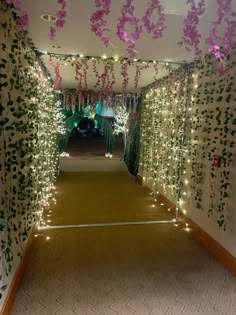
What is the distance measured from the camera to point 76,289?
2.50 metres

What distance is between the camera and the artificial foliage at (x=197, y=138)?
9.89 ft

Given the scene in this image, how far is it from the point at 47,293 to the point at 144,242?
4.72 feet

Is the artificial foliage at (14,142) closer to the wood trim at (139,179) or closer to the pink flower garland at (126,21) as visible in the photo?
the pink flower garland at (126,21)

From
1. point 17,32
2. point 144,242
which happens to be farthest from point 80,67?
point 144,242

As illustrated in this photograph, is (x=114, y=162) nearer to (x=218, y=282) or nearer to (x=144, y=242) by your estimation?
(x=144, y=242)

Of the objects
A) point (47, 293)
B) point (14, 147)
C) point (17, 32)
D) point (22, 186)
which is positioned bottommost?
point (47, 293)

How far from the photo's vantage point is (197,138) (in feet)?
12.4

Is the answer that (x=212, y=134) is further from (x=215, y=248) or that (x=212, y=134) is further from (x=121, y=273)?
(x=121, y=273)

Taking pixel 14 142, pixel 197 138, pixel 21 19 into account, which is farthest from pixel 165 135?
pixel 21 19

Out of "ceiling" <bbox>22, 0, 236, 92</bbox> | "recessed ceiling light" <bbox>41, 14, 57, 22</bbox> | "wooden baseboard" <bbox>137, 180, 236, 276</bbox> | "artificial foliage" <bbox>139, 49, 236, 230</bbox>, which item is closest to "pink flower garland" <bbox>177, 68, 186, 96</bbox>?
"artificial foliage" <bbox>139, 49, 236, 230</bbox>

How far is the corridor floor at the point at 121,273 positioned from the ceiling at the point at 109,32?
7.77 ft

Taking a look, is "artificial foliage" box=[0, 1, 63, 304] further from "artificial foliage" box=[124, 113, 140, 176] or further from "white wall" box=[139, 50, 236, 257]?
"artificial foliage" box=[124, 113, 140, 176]

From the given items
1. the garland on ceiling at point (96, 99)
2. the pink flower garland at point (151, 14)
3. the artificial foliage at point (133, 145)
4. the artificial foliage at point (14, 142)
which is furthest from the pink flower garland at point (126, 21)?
the garland on ceiling at point (96, 99)

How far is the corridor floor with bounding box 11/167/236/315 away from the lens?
90.0 inches
